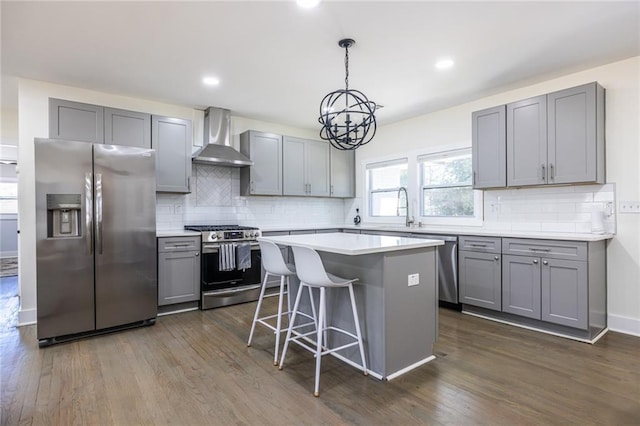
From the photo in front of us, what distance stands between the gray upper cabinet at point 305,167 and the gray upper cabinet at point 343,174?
5.3 inches

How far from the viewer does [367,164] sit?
233 inches

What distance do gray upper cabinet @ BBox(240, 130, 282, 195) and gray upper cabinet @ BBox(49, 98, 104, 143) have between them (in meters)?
1.81

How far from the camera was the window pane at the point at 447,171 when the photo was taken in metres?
4.52

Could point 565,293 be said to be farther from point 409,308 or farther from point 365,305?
point 365,305

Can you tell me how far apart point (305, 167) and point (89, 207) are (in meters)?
3.08

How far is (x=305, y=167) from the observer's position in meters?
5.51

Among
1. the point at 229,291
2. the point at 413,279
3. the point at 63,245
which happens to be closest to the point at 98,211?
the point at 63,245

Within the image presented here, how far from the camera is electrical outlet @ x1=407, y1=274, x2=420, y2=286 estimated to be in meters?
2.49

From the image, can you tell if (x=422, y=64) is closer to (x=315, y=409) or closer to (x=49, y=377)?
(x=315, y=409)

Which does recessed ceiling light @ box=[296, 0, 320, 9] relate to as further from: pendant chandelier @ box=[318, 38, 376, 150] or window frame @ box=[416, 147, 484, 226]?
window frame @ box=[416, 147, 484, 226]

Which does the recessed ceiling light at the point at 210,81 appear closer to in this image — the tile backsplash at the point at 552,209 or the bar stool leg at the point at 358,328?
the bar stool leg at the point at 358,328

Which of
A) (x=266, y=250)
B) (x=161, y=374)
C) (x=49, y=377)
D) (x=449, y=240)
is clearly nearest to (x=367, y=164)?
(x=449, y=240)

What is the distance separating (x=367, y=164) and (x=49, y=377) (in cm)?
488

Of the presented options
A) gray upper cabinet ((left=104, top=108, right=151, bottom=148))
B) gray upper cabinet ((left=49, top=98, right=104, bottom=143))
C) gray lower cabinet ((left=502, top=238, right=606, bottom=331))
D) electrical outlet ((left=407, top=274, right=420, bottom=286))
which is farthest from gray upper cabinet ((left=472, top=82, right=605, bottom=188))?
gray upper cabinet ((left=49, top=98, right=104, bottom=143))
